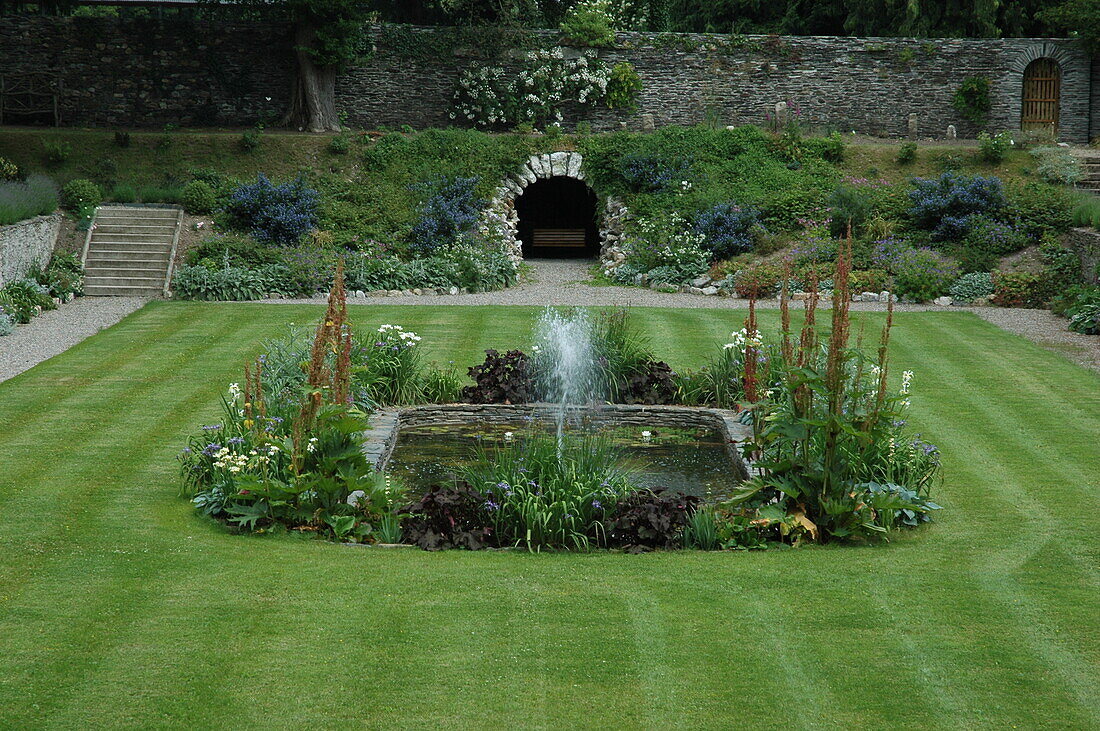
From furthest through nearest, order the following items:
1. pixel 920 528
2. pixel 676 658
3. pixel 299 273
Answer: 1. pixel 299 273
2. pixel 920 528
3. pixel 676 658

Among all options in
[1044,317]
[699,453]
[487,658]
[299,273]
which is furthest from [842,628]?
[299,273]

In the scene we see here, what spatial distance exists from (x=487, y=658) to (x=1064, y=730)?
233 cm

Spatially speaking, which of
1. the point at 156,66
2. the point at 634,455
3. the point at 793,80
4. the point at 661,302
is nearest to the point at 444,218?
the point at 661,302

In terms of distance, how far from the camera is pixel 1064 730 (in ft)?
13.9

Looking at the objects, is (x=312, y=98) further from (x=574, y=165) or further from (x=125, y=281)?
(x=125, y=281)

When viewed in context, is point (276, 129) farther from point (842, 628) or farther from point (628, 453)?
Answer: point (842, 628)

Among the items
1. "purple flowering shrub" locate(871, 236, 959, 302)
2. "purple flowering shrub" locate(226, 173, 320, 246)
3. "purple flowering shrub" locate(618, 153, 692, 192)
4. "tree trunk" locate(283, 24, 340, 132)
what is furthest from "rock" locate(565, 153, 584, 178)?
"purple flowering shrub" locate(871, 236, 959, 302)

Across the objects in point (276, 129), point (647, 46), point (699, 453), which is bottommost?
point (699, 453)

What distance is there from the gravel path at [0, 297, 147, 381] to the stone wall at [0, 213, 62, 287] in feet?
2.70

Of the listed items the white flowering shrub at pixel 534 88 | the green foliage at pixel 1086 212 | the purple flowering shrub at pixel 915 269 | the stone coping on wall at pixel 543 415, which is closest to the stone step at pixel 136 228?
the white flowering shrub at pixel 534 88

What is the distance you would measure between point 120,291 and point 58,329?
3172 mm

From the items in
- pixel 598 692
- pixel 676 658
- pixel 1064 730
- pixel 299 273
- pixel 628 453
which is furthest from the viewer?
pixel 299 273

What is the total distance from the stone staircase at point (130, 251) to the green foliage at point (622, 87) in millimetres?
9971

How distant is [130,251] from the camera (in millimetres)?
18250
